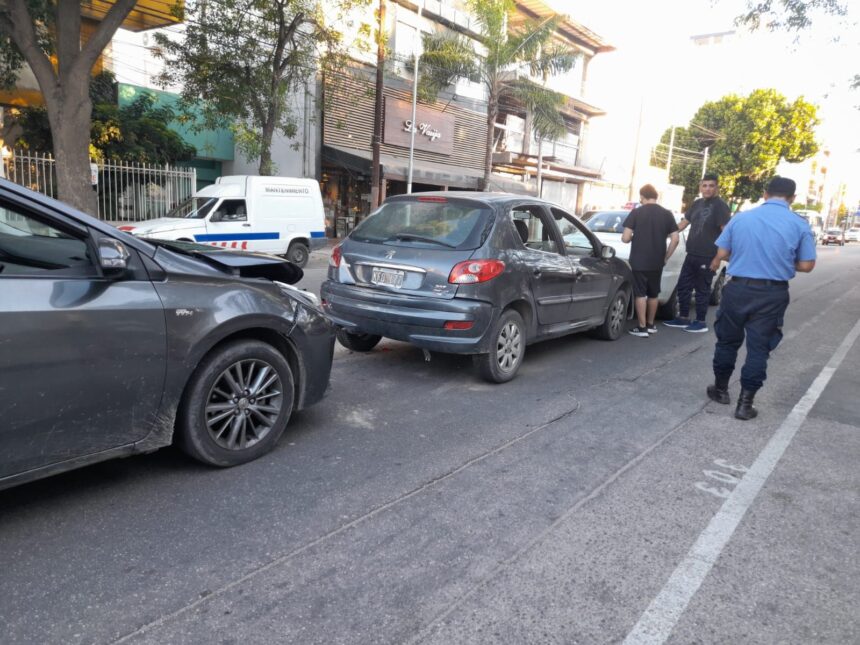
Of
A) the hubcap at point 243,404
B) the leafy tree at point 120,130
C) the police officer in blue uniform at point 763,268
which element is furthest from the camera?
the leafy tree at point 120,130

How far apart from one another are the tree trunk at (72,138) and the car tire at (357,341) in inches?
244

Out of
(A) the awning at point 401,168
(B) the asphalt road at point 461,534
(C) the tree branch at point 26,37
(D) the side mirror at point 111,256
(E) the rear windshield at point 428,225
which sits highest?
(C) the tree branch at point 26,37

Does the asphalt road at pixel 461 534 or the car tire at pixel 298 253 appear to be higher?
the car tire at pixel 298 253

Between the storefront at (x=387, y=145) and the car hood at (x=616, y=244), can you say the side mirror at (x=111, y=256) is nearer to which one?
the car hood at (x=616, y=244)

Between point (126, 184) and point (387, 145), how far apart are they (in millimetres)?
9069

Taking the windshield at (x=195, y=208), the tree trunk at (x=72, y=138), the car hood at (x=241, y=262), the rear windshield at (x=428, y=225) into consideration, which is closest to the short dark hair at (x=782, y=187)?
the rear windshield at (x=428, y=225)

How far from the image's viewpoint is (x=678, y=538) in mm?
3061

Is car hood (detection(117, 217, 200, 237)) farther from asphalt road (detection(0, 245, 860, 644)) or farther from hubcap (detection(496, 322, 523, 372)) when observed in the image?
hubcap (detection(496, 322, 523, 372))

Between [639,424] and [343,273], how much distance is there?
2.75m

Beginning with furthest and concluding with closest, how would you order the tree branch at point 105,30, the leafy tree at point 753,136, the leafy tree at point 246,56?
the leafy tree at point 753,136, the leafy tree at point 246,56, the tree branch at point 105,30

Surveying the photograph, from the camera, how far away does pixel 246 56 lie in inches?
616

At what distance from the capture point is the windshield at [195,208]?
43.0ft

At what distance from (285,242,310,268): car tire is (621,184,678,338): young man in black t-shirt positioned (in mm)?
8860

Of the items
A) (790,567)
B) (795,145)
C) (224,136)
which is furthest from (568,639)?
(795,145)
